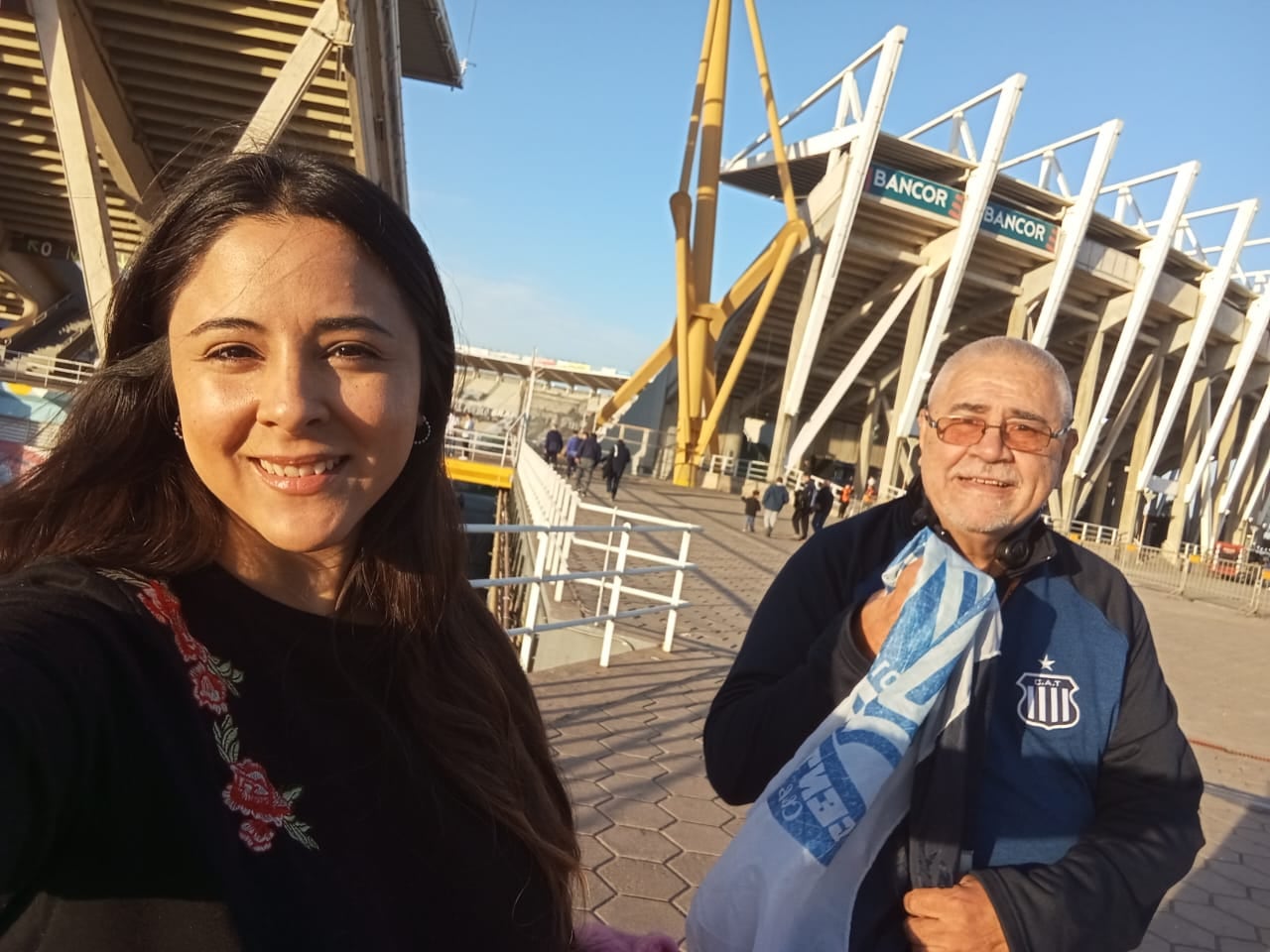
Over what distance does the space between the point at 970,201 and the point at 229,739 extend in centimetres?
2509

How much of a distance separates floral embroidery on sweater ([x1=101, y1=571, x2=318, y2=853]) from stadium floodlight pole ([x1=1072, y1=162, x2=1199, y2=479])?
2776 centimetres

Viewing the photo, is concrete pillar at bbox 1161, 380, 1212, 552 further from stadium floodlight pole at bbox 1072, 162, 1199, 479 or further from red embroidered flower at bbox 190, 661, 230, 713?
red embroidered flower at bbox 190, 661, 230, 713

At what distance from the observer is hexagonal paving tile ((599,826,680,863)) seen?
3380mm

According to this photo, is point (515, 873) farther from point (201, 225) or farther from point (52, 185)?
point (52, 185)

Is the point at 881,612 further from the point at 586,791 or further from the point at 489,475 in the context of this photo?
the point at 489,475

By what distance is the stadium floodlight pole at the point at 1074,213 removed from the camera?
23.7 m

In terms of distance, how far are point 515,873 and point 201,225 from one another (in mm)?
903

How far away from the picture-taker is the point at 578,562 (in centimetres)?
1040

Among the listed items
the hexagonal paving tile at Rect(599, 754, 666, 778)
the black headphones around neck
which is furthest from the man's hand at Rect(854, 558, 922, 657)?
the hexagonal paving tile at Rect(599, 754, 666, 778)

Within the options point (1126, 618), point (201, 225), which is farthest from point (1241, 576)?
point (201, 225)

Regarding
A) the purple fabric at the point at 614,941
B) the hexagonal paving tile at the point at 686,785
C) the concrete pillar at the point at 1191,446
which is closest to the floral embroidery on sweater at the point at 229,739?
the purple fabric at the point at 614,941

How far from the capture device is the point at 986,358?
177cm

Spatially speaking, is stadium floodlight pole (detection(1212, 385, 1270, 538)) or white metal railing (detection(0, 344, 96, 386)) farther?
stadium floodlight pole (detection(1212, 385, 1270, 538))

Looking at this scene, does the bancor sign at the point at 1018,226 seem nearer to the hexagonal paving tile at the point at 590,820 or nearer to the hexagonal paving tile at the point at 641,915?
the hexagonal paving tile at the point at 590,820
